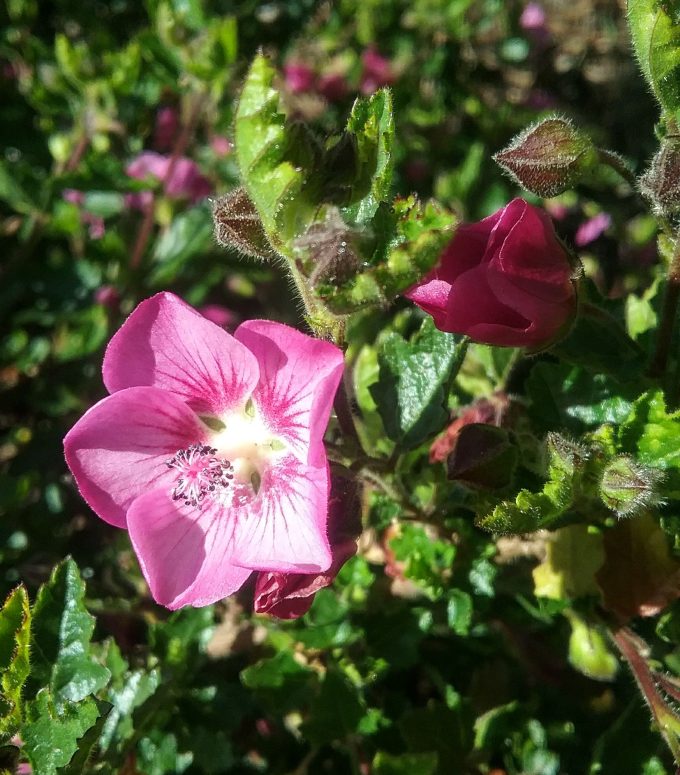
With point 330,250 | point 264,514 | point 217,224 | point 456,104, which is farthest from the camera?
point 456,104

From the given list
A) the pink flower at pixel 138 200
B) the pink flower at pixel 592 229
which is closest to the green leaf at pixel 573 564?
the pink flower at pixel 592 229

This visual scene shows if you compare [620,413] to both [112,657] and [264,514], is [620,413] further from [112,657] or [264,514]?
[112,657]

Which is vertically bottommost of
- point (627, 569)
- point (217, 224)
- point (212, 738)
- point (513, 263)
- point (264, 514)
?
point (212, 738)

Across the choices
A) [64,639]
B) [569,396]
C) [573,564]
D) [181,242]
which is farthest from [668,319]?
[181,242]

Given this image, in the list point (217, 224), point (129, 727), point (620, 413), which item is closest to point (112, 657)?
point (129, 727)

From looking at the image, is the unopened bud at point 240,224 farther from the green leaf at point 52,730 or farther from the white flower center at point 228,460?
the green leaf at point 52,730

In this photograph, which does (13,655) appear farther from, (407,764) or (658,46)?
(658,46)

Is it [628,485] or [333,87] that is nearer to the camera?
[628,485]

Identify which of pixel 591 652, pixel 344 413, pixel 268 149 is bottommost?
pixel 591 652
